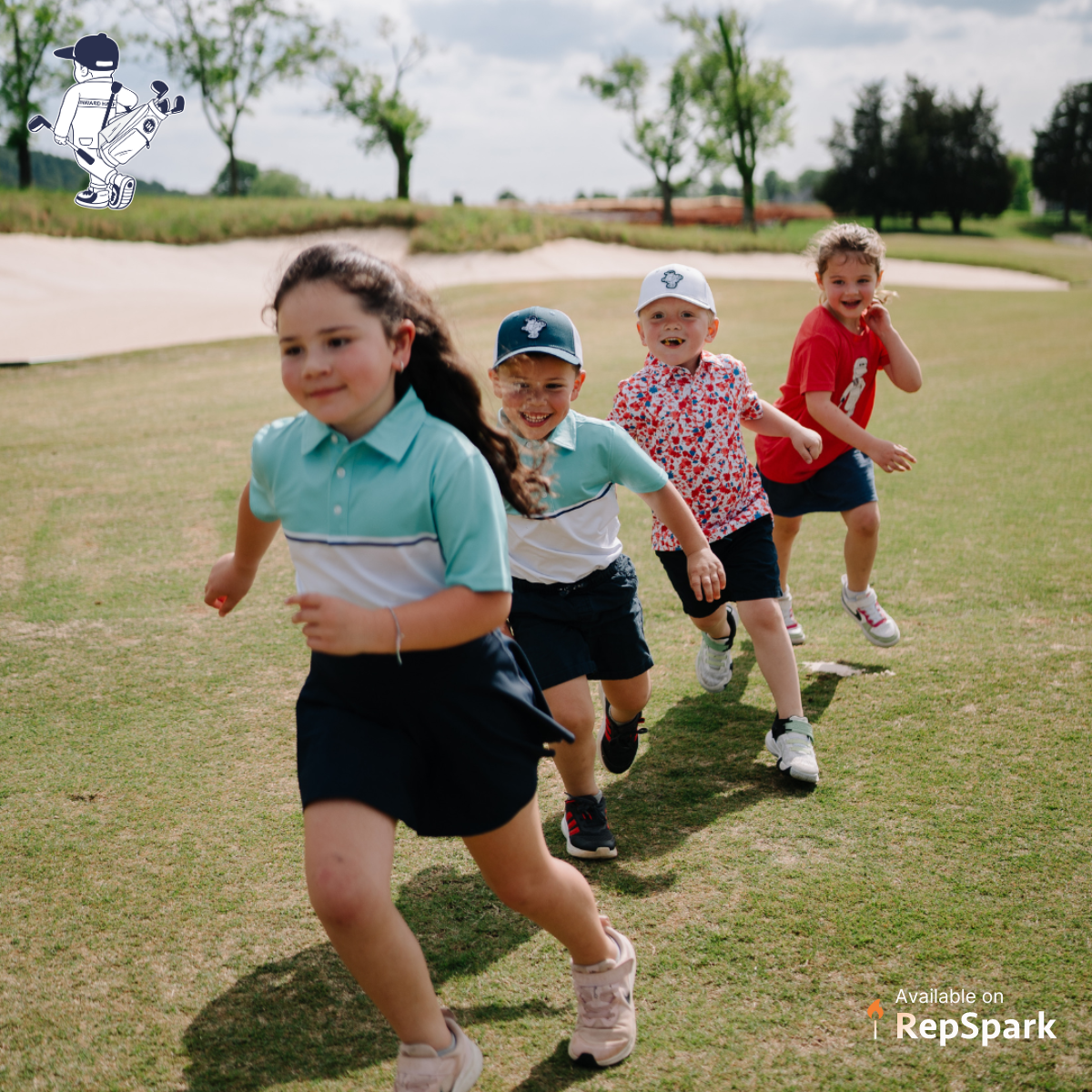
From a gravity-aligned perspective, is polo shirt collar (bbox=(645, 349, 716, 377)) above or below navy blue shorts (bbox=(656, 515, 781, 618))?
above

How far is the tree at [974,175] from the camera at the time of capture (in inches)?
2137

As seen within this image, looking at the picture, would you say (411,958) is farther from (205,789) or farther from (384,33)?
(384,33)

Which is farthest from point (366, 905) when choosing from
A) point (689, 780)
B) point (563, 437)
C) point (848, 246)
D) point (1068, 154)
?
point (1068, 154)

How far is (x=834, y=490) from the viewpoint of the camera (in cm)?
444

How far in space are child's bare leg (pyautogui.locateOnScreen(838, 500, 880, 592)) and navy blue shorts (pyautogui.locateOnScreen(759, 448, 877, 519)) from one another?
4cm

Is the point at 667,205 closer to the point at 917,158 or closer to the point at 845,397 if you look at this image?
the point at 917,158

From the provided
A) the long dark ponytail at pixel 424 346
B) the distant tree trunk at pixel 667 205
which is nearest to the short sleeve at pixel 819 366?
the long dark ponytail at pixel 424 346

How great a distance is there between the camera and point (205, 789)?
3332mm

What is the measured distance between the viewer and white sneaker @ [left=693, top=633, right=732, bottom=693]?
4020 mm

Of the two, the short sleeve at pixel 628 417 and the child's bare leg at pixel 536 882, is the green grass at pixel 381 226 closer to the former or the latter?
the short sleeve at pixel 628 417

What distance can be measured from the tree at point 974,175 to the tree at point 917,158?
443 mm

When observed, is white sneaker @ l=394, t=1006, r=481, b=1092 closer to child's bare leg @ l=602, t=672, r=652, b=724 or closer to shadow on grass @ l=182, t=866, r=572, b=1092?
shadow on grass @ l=182, t=866, r=572, b=1092

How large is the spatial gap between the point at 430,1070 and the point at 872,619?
3013 millimetres

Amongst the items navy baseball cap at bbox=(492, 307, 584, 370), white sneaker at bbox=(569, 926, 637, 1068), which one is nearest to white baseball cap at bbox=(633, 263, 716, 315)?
navy baseball cap at bbox=(492, 307, 584, 370)
